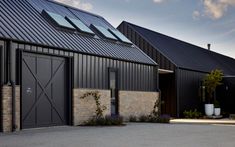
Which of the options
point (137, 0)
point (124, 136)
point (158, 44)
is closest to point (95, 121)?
point (124, 136)

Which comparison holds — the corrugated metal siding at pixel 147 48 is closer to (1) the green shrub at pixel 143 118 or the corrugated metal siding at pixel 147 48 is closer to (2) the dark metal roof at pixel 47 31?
(2) the dark metal roof at pixel 47 31

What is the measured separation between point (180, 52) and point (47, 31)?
1819 cm

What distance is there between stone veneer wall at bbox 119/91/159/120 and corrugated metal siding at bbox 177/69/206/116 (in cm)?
471

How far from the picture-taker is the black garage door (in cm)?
1778

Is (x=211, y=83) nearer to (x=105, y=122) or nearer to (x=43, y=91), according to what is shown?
(x=105, y=122)

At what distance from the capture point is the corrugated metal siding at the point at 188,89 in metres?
32.0

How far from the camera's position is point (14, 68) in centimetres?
1712

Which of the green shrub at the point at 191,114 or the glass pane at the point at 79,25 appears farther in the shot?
the green shrub at the point at 191,114

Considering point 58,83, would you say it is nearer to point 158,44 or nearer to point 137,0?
point 137,0

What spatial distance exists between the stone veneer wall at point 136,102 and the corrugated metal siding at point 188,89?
471 cm

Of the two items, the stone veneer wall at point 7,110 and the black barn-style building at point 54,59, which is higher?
the black barn-style building at point 54,59

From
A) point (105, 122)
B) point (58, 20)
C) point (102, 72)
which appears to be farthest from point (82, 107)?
point (58, 20)

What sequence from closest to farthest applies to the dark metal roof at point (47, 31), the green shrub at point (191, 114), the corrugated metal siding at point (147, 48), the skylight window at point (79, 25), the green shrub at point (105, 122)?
the dark metal roof at point (47, 31) < the green shrub at point (105, 122) < the skylight window at point (79, 25) < the corrugated metal siding at point (147, 48) < the green shrub at point (191, 114)

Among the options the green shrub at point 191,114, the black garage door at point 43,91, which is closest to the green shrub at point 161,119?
the black garage door at point 43,91
